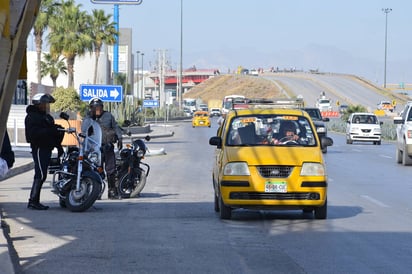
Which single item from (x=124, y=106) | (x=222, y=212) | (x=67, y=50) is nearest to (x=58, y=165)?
(x=222, y=212)

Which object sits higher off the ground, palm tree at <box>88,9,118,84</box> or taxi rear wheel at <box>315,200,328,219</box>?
palm tree at <box>88,9,118,84</box>

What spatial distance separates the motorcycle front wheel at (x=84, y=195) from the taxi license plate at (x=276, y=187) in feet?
9.22

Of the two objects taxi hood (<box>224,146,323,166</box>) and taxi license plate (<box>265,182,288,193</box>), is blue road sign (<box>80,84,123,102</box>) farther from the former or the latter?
taxi license plate (<box>265,182,288,193</box>)

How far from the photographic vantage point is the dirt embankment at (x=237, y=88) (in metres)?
164

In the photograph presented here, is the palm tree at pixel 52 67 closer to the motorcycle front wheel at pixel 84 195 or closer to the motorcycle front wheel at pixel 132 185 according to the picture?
the motorcycle front wheel at pixel 132 185

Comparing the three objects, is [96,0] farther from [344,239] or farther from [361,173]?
[361,173]

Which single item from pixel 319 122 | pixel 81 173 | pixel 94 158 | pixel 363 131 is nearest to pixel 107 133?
pixel 94 158

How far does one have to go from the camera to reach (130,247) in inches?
441

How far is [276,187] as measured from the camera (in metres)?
13.9

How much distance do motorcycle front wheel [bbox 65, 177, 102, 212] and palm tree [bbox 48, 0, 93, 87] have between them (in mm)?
52663

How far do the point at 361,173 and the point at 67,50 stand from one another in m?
45.6

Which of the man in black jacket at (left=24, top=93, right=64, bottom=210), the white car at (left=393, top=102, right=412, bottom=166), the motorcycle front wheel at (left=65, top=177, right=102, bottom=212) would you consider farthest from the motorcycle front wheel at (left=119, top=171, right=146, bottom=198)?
the white car at (left=393, top=102, right=412, bottom=166)

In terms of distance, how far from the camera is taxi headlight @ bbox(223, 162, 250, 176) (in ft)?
45.8

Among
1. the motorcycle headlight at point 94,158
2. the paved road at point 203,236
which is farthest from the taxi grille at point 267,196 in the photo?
the motorcycle headlight at point 94,158
